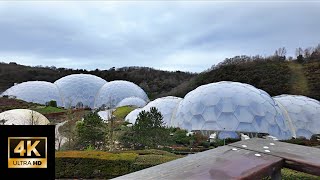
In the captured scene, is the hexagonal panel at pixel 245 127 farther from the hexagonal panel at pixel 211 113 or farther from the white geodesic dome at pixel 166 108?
the white geodesic dome at pixel 166 108

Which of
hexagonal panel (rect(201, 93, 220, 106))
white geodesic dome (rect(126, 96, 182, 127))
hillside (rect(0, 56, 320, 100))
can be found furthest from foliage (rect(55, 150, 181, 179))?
hillside (rect(0, 56, 320, 100))

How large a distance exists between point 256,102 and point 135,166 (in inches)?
515

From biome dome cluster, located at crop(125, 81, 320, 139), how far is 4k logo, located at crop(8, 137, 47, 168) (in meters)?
18.3

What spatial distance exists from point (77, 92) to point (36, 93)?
18.8 feet

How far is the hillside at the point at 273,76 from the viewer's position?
42.3 m

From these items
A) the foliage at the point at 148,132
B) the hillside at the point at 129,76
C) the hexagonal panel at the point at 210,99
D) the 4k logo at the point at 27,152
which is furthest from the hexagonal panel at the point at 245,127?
the hillside at the point at 129,76

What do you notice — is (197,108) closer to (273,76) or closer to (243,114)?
(243,114)

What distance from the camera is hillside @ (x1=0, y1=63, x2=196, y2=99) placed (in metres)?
59.1

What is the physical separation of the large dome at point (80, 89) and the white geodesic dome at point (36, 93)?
1.17 metres

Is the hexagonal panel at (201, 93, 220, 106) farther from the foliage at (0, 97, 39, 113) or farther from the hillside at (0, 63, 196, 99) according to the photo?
the hillside at (0, 63, 196, 99)

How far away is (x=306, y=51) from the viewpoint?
190 feet

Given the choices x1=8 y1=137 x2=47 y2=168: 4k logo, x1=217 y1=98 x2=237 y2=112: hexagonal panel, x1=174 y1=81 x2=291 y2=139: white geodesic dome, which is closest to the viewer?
x1=8 y1=137 x2=47 y2=168: 4k logo

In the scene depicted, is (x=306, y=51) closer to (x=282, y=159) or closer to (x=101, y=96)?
(x=101, y=96)

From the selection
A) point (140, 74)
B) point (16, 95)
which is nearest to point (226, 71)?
point (140, 74)
